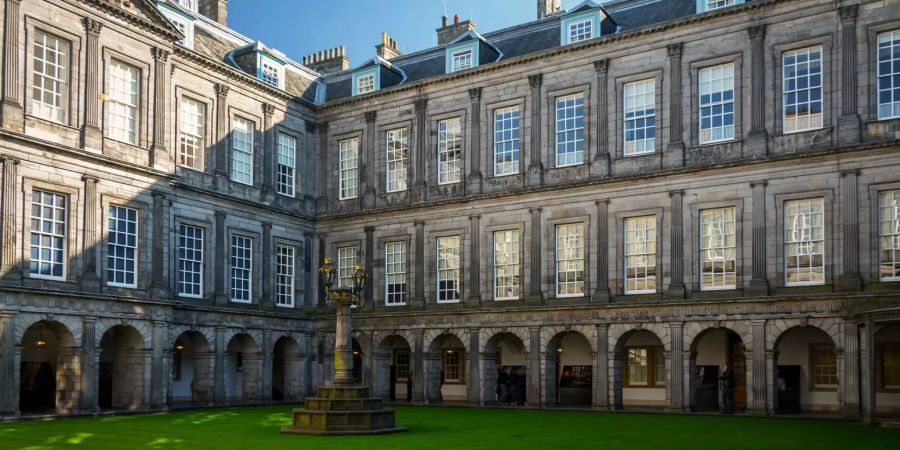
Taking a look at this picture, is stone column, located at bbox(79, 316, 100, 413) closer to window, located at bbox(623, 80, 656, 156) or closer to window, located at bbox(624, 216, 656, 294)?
window, located at bbox(624, 216, 656, 294)

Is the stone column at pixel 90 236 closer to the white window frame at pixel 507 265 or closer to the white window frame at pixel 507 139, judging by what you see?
the white window frame at pixel 507 265

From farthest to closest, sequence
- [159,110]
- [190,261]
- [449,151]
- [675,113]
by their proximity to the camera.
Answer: [449,151] → [190,261] → [159,110] → [675,113]

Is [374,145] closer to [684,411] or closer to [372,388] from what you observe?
[372,388]

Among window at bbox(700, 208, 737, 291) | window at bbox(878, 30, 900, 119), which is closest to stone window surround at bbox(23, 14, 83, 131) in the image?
window at bbox(700, 208, 737, 291)

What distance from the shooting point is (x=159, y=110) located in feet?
103

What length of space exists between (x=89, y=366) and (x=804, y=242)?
816 inches

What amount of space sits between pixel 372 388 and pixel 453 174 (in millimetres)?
8385

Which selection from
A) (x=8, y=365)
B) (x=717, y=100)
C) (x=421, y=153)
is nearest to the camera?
(x=8, y=365)

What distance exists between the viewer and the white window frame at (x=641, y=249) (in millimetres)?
30859

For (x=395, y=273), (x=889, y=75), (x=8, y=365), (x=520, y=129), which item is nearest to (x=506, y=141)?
(x=520, y=129)

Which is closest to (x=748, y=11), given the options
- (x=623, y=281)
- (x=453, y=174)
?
(x=623, y=281)

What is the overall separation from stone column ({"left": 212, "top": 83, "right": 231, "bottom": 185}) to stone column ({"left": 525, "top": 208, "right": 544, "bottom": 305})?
10.9m

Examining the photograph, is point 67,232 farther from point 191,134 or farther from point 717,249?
point 717,249

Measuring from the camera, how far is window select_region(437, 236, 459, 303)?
116 feet
